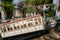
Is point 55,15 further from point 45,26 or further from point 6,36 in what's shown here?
point 6,36

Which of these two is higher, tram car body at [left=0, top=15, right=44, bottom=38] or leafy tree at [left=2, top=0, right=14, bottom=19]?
leafy tree at [left=2, top=0, right=14, bottom=19]

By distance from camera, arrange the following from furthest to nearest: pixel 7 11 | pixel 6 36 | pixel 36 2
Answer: pixel 36 2, pixel 7 11, pixel 6 36

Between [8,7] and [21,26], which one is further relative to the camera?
[8,7]

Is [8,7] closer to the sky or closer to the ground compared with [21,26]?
closer to the sky

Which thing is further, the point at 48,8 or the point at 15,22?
the point at 48,8

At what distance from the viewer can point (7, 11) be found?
22.8m

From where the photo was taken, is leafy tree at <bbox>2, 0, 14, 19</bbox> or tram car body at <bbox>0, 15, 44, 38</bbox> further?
leafy tree at <bbox>2, 0, 14, 19</bbox>

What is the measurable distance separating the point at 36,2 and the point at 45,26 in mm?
5012

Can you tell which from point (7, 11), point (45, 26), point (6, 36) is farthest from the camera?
point (7, 11)

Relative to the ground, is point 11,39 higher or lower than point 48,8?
lower

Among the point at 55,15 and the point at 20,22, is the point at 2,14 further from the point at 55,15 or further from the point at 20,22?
the point at 55,15

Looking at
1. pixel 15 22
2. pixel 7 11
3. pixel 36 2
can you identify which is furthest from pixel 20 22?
pixel 36 2

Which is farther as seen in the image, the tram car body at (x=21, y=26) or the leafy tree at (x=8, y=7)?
the leafy tree at (x=8, y=7)

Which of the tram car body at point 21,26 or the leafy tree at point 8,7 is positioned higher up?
the leafy tree at point 8,7
